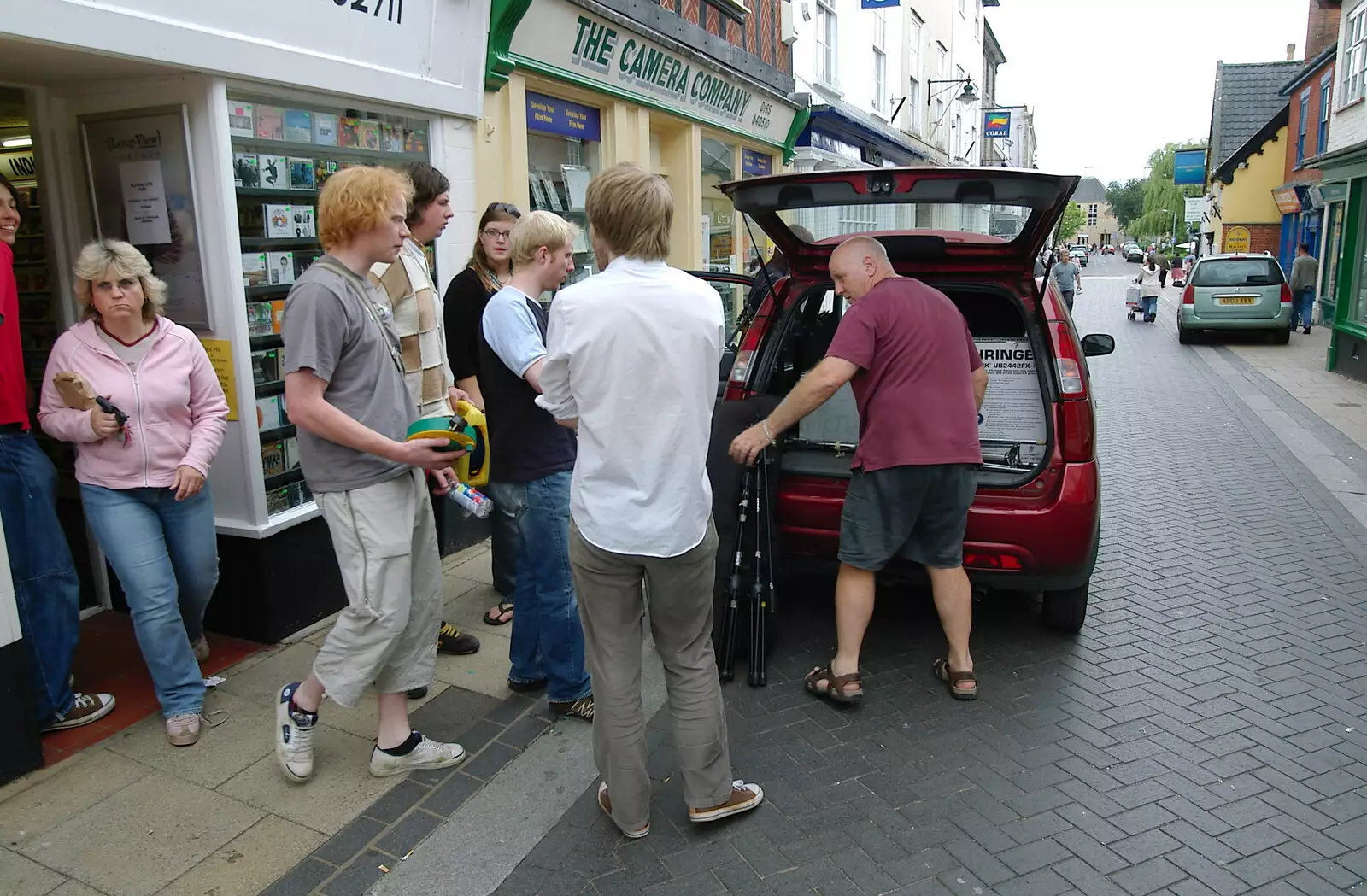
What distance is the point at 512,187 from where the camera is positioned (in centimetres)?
694

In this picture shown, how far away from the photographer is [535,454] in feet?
12.0

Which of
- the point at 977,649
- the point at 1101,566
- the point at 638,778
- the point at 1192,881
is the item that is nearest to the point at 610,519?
the point at 638,778

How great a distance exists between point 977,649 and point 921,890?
184 centimetres

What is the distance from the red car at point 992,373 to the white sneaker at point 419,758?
1.67 metres

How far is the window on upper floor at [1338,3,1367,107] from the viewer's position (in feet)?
55.1

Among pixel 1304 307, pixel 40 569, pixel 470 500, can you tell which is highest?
pixel 470 500

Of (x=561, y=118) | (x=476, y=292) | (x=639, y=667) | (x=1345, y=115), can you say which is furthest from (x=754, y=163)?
(x=1345, y=115)

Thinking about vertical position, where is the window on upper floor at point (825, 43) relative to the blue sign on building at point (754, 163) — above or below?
above

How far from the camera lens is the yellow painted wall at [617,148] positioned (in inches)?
260

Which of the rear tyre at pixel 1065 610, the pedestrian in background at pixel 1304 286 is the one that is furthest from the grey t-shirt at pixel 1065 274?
the rear tyre at pixel 1065 610

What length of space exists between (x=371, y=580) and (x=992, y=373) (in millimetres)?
2976

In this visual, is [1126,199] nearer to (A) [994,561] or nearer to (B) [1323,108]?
(B) [1323,108]

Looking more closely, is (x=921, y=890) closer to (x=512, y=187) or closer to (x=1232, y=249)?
(x=512, y=187)

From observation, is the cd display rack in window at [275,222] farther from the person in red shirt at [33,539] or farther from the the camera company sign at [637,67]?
the the camera company sign at [637,67]
